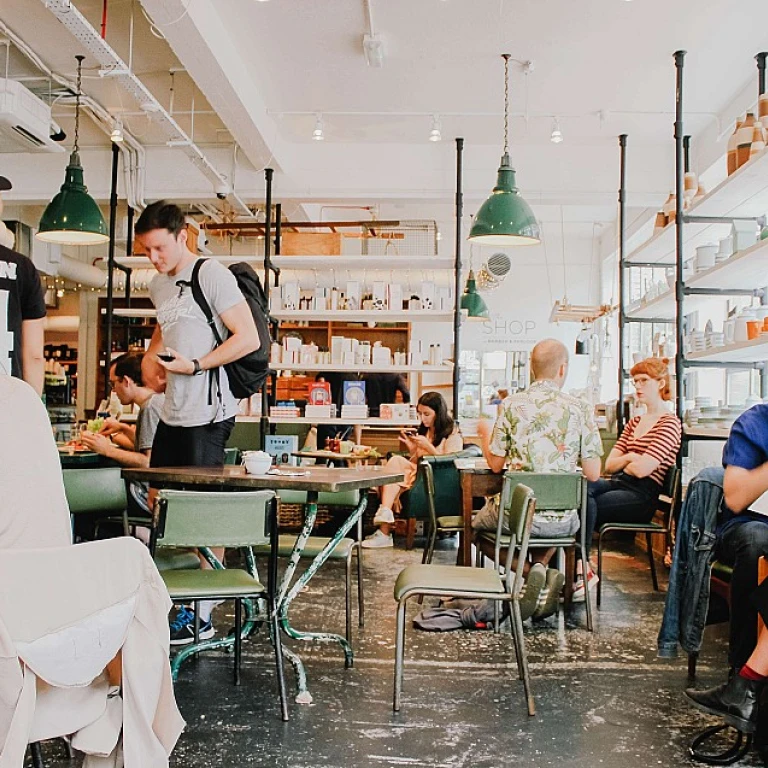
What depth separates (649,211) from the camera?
10.2 meters

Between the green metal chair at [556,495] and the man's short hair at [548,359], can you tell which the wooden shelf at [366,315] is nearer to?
the man's short hair at [548,359]

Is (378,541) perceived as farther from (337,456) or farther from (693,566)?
(693,566)

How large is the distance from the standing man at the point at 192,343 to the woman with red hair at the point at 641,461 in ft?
7.39

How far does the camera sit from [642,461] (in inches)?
213

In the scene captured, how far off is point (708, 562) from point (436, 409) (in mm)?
3767

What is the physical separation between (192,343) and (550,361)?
1904mm

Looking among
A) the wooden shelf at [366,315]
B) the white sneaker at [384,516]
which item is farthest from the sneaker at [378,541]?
the wooden shelf at [366,315]

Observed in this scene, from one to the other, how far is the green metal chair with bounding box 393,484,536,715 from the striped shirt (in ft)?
7.85

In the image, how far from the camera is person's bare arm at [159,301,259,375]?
3.57 metres

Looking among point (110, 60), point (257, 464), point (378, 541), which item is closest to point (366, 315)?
point (378, 541)

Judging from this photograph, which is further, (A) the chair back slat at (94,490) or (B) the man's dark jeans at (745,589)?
(A) the chair back slat at (94,490)

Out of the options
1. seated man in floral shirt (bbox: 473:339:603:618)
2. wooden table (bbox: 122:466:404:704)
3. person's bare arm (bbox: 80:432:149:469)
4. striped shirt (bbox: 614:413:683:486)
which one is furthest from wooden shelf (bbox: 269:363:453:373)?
wooden table (bbox: 122:466:404:704)

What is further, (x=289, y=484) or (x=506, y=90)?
(x=506, y=90)

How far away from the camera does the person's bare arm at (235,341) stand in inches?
141
